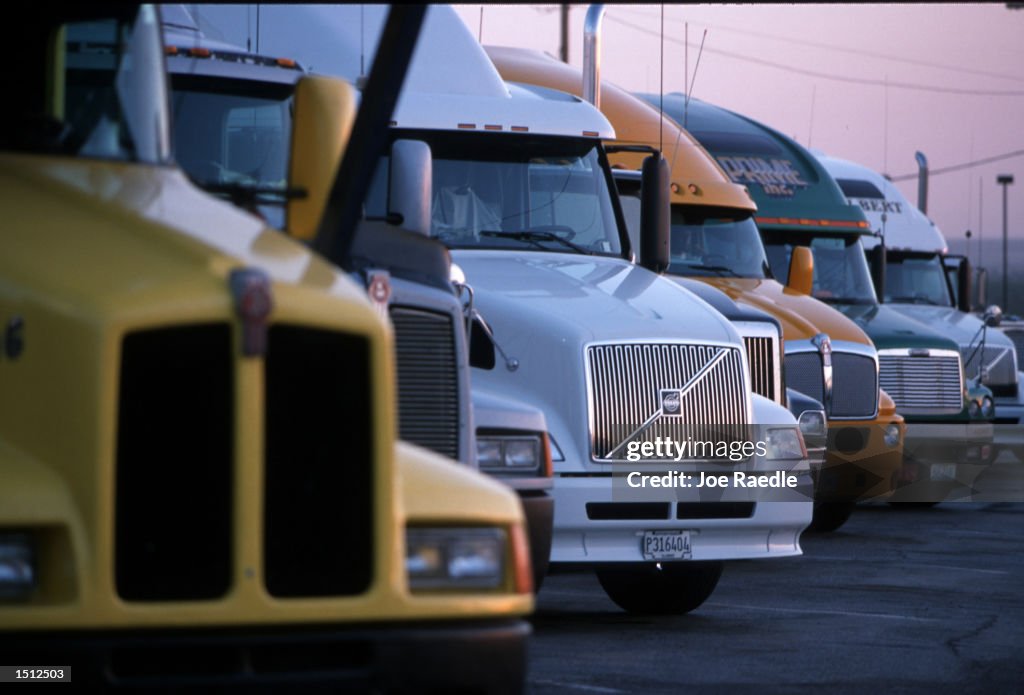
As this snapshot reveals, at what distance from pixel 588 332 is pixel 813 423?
192 inches

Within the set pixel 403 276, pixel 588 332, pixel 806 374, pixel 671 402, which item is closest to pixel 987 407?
pixel 806 374

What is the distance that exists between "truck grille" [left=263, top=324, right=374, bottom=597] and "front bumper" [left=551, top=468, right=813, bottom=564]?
218 inches

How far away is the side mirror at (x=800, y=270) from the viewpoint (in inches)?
Answer: 730

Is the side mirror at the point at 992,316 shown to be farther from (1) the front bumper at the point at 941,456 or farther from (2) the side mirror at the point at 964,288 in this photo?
(2) the side mirror at the point at 964,288

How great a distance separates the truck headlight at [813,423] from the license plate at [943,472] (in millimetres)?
4913

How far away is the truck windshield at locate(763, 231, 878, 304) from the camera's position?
21422mm

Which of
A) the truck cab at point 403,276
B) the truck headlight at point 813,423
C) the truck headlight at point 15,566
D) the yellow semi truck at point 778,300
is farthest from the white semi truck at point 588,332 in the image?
the truck headlight at point 15,566

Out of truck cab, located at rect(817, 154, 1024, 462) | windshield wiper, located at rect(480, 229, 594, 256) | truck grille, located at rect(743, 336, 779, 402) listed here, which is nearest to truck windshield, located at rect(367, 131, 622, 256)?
windshield wiper, located at rect(480, 229, 594, 256)

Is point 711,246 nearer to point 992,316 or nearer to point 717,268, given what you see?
point 717,268

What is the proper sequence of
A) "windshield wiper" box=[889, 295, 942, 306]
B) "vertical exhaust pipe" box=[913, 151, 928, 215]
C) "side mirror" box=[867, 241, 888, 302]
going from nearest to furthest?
1. "side mirror" box=[867, 241, 888, 302]
2. "windshield wiper" box=[889, 295, 942, 306]
3. "vertical exhaust pipe" box=[913, 151, 928, 215]

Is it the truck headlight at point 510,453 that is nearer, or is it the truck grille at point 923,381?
the truck headlight at point 510,453

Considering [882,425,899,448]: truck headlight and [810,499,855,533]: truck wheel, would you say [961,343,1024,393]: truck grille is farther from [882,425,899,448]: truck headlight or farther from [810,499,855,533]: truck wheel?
[882,425,899,448]: truck headlight

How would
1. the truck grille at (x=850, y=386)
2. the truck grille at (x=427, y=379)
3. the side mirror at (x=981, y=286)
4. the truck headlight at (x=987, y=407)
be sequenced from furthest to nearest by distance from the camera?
1. the side mirror at (x=981, y=286)
2. the truck headlight at (x=987, y=407)
3. the truck grille at (x=850, y=386)
4. the truck grille at (x=427, y=379)

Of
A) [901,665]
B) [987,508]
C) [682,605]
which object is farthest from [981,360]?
[901,665]
